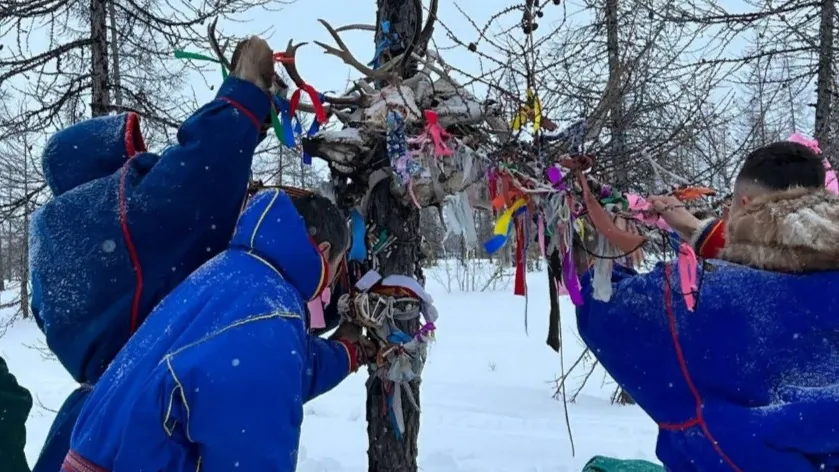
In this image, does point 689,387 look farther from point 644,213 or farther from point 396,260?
point 396,260

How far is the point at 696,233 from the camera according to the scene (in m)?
2.12

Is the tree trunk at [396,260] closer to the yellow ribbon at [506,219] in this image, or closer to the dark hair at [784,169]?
the yellow ribbon at [506,219]

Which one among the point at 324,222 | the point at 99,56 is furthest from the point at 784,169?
the point at 99,56

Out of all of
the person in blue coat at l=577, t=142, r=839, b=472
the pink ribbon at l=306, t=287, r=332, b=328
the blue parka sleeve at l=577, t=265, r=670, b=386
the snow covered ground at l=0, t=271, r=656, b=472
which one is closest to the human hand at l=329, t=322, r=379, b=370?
the pink ribbon at l=306, t=287, r=332, b=328

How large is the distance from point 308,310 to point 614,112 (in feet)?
5.86

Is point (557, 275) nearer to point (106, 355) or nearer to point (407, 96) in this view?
point (407, 96)

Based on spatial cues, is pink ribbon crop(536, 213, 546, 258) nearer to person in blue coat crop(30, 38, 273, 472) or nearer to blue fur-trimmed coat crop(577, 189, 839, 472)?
blue fur-trimmed coat crop(577, 189, 839, 472)

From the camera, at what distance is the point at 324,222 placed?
1.99 meters

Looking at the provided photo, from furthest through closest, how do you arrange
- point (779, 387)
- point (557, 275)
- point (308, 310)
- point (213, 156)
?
point (308, 310), point (557, 275), point (213, 156), point (779, 387)

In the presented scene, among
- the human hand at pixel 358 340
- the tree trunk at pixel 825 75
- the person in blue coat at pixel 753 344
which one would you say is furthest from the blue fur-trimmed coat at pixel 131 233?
the tree trunk at pixel 825 75

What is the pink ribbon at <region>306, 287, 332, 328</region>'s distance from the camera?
2463mm

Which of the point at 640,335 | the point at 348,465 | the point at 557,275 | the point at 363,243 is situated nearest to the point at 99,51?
the point at 348,465

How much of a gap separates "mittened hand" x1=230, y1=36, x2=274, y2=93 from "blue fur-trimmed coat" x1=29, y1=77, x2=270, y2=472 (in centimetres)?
4

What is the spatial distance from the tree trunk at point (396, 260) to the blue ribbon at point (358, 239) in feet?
0.57
